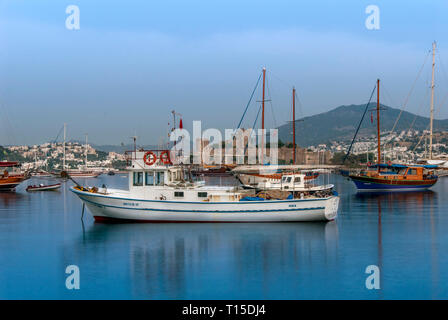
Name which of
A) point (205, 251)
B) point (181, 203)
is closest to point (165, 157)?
point (181, 203)

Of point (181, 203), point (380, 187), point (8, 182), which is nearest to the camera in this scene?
point (181, 203)

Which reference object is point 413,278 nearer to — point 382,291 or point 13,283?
point 382,291

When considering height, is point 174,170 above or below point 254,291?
above

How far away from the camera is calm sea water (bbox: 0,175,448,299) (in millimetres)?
18641

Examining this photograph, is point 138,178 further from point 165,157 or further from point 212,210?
point 212,210

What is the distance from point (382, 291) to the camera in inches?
728

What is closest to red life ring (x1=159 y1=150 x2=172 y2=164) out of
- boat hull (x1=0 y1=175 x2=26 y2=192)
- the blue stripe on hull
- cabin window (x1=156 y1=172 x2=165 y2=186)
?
cabin window (x1=156 y1=172 x2=165 y2=186)

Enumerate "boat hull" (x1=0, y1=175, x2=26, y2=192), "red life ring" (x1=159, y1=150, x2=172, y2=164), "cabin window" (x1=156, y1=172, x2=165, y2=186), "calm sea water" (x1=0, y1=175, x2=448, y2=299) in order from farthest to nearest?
"boat hull" (x1=0, y1=175, x2=26, y2=192) → "red life ring" (x1=159, y1=150, x2=172, y2=164) → "cabin window" (x1=156, y1=172, x2=165, y2=186) → "calm sea water" (x1=0, y1=175, x2=448, y2=299)

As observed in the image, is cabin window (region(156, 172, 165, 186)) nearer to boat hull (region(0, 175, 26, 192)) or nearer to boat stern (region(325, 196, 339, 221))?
boat stern (region(325, 196, 339, 221))

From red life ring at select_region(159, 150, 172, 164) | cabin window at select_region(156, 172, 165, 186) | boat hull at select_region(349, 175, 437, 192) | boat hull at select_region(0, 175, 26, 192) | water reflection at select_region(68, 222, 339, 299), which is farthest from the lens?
boat hull at select_region(0, 175, 26, 192)

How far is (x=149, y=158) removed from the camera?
3050 cm

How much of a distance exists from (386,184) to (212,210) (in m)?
39.4
